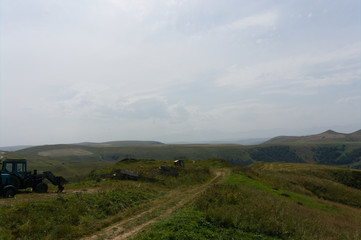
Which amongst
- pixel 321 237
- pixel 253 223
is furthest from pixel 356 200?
pixel 253 223

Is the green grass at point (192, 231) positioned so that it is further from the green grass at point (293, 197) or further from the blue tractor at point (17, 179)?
the blue tractor at point (17, 179)

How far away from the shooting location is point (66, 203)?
1645 cm

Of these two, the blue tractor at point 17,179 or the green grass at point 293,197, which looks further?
the green grass at point 293,197

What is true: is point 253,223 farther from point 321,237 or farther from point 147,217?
point 147,217

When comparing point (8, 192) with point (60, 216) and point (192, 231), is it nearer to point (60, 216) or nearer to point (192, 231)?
point (60, 216)

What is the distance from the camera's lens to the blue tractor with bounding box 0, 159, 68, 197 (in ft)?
66.8

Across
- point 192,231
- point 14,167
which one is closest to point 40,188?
point 14,167

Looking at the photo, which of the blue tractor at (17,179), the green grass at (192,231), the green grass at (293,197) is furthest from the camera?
the green grass at (293,197)

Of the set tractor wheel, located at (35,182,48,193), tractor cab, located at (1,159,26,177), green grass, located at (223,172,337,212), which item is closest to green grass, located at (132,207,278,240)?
green grass, located at (223,172,337,212)

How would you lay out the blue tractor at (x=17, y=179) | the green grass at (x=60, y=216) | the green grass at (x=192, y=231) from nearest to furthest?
the green grass at (x=192, y=231)
the green grass at (x=60, y=216)
the blue tractor at (x=17, y=179)

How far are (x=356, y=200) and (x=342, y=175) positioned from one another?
26.9 meters

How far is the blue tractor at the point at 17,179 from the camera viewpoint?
20.4 m

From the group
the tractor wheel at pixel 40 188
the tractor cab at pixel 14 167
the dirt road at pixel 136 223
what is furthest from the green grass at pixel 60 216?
the tractor cab at pixel 14 167

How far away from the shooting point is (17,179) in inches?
874
